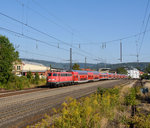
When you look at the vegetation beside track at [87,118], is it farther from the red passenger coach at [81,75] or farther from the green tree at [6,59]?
the red passenger coach at [81,75]

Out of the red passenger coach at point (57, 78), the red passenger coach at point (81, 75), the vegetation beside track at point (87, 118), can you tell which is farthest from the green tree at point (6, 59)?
the vegetation beside track at point (87, 118)

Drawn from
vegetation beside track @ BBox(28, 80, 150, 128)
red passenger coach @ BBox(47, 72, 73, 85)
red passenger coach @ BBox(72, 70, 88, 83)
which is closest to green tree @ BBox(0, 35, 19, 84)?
red passenger coach @ BBox(47, 72, 73, 85)

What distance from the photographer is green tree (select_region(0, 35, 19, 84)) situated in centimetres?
2878

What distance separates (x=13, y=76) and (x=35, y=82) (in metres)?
8.52

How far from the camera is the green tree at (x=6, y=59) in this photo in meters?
28.8

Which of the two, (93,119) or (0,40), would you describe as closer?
(93,119)

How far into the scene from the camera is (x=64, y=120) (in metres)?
6.92

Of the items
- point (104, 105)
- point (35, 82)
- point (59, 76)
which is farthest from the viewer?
point (35, 82)

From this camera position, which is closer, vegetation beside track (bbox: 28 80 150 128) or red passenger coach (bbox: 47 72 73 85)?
vegetation beside track (bbox: 28 80 150 128)

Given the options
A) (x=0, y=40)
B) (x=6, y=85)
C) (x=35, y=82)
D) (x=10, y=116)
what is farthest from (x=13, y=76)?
(x=10, y=116)

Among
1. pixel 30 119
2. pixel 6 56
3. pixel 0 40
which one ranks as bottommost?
pixel 30 119

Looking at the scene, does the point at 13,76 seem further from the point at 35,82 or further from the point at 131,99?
the point at 131,99

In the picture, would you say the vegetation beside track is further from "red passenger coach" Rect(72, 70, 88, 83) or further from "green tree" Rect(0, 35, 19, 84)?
"red passenger coach" Rect(72, 70, 88, 83)

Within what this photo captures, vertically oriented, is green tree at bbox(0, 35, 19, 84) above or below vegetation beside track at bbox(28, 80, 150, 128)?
above
